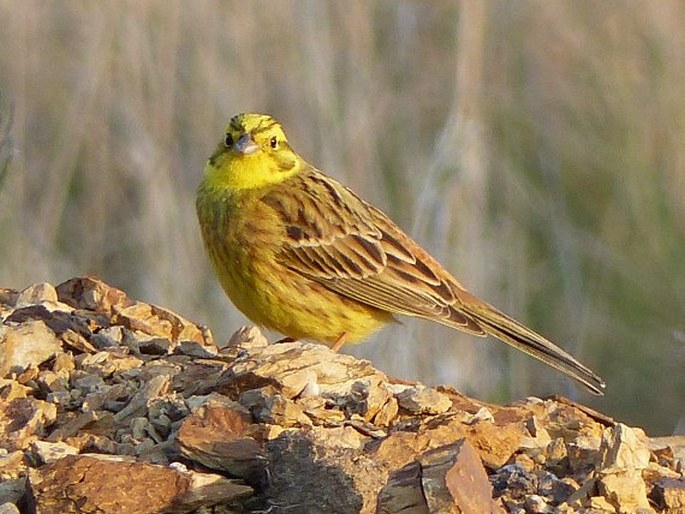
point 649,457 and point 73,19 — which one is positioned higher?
point 73,19

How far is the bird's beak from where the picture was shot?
489cm

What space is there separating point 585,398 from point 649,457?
2979mm

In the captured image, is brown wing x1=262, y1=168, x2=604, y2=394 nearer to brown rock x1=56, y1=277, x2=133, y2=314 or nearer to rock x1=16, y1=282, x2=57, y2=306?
brown rock x1=56, y1=277, x2=133, y2=314

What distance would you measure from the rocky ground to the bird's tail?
891 mm

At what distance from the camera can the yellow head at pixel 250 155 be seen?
195 inches

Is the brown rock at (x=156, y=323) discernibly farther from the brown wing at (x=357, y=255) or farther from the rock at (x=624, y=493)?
the rock at (x=624, y=493)

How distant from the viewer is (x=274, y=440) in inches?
121

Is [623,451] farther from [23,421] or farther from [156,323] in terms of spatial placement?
[156,323]

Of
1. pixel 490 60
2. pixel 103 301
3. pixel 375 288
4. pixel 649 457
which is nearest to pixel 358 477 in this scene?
pixel 649 457

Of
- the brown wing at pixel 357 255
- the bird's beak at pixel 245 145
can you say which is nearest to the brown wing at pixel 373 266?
the brown wing at pixel 357 255

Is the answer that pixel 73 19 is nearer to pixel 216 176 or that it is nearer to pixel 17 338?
pixel 216 176

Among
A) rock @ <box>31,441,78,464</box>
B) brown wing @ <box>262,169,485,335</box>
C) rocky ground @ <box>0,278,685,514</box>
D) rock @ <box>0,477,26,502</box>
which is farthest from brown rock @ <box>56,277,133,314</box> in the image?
rock @ <box>0,477,26,502</box>

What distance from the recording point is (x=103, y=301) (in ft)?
14.1

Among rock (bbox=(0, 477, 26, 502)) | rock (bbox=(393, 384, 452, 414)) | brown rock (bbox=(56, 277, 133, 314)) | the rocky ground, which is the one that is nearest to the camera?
the rocky ground
